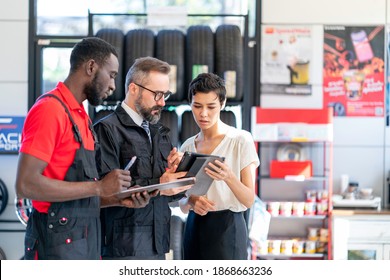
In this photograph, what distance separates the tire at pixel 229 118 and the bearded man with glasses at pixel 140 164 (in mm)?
1848

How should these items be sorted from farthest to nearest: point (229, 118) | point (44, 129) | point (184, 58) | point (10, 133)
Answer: point (10, 133), point (184, 58), point (229, 118), point (44, 129)

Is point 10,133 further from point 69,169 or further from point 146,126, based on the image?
point 69,169

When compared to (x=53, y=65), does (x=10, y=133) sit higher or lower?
lower

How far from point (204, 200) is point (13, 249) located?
8.80ft

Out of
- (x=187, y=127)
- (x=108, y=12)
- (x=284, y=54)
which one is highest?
(x=108, y=12)

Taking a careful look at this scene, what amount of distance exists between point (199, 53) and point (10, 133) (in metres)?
1.38

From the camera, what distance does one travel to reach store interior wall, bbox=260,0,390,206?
434 centimetres

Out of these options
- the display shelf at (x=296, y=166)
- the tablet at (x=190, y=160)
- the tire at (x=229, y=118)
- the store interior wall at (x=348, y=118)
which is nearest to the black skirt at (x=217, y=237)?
the tablet at (x=190, y=160)

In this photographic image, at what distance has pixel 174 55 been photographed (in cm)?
380

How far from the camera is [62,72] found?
4.27 m

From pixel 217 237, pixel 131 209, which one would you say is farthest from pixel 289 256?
pixel 131 209

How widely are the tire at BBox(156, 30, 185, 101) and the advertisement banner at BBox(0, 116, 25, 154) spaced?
1087 mm

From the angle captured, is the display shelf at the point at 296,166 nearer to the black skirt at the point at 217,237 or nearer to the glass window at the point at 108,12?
the glass window at the point at 108,12

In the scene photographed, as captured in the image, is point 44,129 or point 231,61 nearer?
point 44,129
